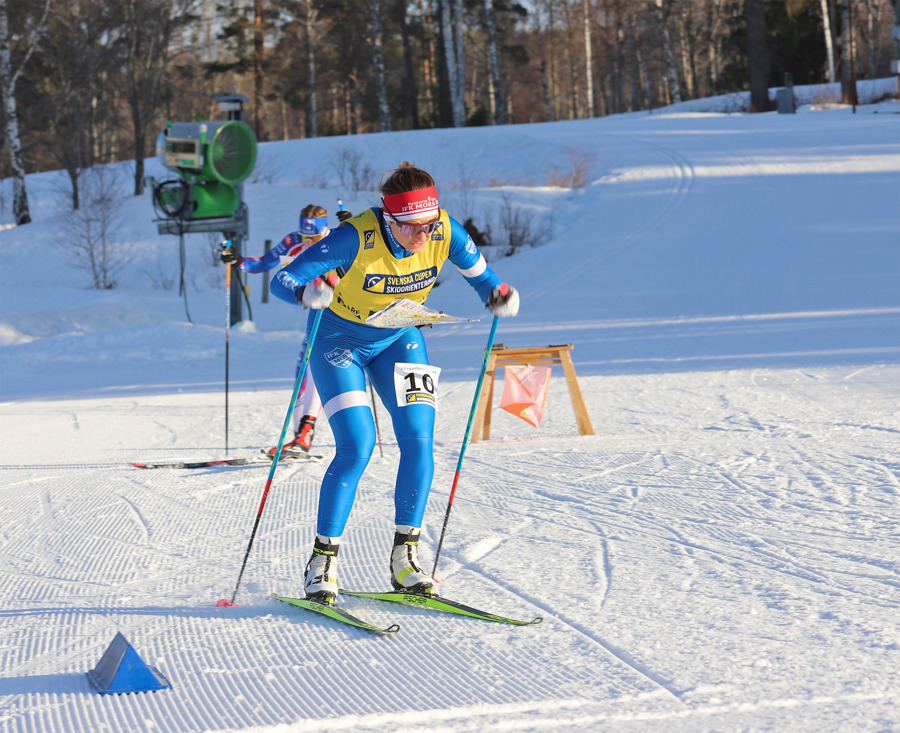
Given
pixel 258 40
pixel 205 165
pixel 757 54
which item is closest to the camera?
pixel 205 165

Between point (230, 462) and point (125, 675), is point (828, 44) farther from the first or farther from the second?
point (125, 675)

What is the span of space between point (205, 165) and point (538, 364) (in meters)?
8.65

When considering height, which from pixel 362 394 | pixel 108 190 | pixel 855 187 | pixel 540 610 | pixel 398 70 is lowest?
pixel 540 610

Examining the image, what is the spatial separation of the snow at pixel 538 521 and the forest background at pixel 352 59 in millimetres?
7272

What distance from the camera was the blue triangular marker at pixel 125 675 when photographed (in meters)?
2.95

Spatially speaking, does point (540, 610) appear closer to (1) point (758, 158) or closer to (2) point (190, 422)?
(2) point (190, 422)

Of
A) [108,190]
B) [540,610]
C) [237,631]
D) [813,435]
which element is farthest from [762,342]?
[108,190]

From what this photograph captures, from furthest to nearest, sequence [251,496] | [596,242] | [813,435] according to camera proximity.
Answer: [596,242], [813,435], [251,496]

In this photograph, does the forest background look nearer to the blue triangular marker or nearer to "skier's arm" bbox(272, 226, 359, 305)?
"skier's arm" bbox(272, 226, 359, 305)

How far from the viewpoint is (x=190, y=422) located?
8367 millimetres

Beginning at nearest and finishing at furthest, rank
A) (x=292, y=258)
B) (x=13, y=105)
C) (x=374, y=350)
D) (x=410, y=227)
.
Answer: (x=410, y=227) < (x=374, y=350) < (x=292, y=258) < (x=13, y=105)

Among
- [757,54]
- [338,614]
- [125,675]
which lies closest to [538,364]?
[338,614]

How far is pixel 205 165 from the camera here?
45.7ft

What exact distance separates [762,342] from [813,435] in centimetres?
418
